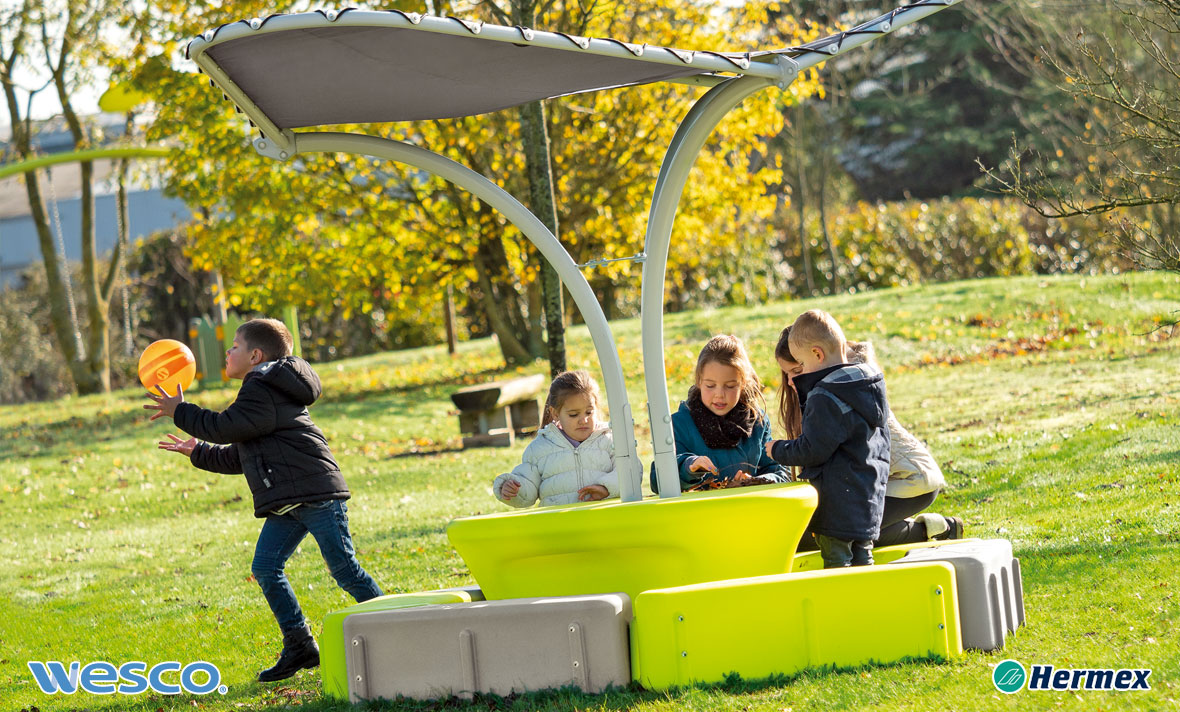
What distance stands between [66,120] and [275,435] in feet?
62.3

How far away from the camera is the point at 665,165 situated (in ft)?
15.3

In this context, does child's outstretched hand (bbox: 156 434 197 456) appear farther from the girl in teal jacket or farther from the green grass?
the girl in teal jacket

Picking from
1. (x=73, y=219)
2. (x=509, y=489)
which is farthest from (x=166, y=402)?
(x=73, y=219)

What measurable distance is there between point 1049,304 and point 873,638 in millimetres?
14792

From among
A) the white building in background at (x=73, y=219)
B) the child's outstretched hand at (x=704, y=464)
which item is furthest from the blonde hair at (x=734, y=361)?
the white building in background at (x=73, y=219)

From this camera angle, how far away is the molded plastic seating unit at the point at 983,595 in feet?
13.6

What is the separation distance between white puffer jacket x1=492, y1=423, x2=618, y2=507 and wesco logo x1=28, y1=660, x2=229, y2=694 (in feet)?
4.82

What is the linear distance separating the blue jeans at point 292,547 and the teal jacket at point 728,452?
4.49 ft

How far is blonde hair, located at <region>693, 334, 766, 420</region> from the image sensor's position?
5.01 meters

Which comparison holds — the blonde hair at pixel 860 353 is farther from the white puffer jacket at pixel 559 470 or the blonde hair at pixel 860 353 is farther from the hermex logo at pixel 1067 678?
the hermex logo at pixel 1067 678

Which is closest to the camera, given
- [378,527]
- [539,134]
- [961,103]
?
[378,527]

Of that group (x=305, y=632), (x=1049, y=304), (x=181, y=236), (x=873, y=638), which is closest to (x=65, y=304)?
(x=181, y=236)

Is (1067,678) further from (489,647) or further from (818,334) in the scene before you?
(489,647)

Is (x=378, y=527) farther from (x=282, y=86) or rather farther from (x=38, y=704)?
(x=282, y=86)
